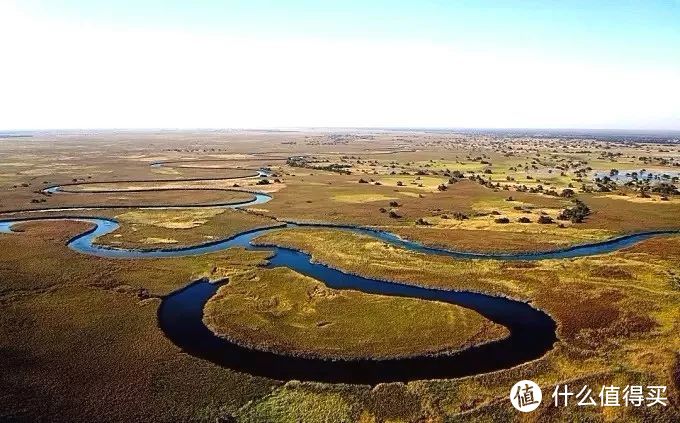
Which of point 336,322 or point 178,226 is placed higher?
point 178,226

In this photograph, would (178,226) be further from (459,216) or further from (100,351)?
(459,216)

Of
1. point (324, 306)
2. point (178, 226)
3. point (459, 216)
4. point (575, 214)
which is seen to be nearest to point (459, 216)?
point (459, 216)

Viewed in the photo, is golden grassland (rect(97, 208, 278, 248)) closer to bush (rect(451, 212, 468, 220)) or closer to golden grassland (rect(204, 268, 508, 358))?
golden grassland (rect(204, 268, 508, 358))

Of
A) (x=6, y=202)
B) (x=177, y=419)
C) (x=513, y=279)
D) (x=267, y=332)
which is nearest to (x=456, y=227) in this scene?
(x=513, y=279)

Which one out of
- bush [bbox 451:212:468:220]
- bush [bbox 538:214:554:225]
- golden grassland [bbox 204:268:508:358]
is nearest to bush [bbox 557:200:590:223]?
bush [bbox 538:214:554:225]

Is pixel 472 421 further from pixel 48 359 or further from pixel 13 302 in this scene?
pixel 13 302

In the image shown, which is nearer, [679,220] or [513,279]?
[513,279]

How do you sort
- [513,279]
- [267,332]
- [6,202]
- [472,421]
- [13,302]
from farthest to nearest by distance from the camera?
[6,202]
[513,279]
[13,302]
[267,332]
[472,421]
